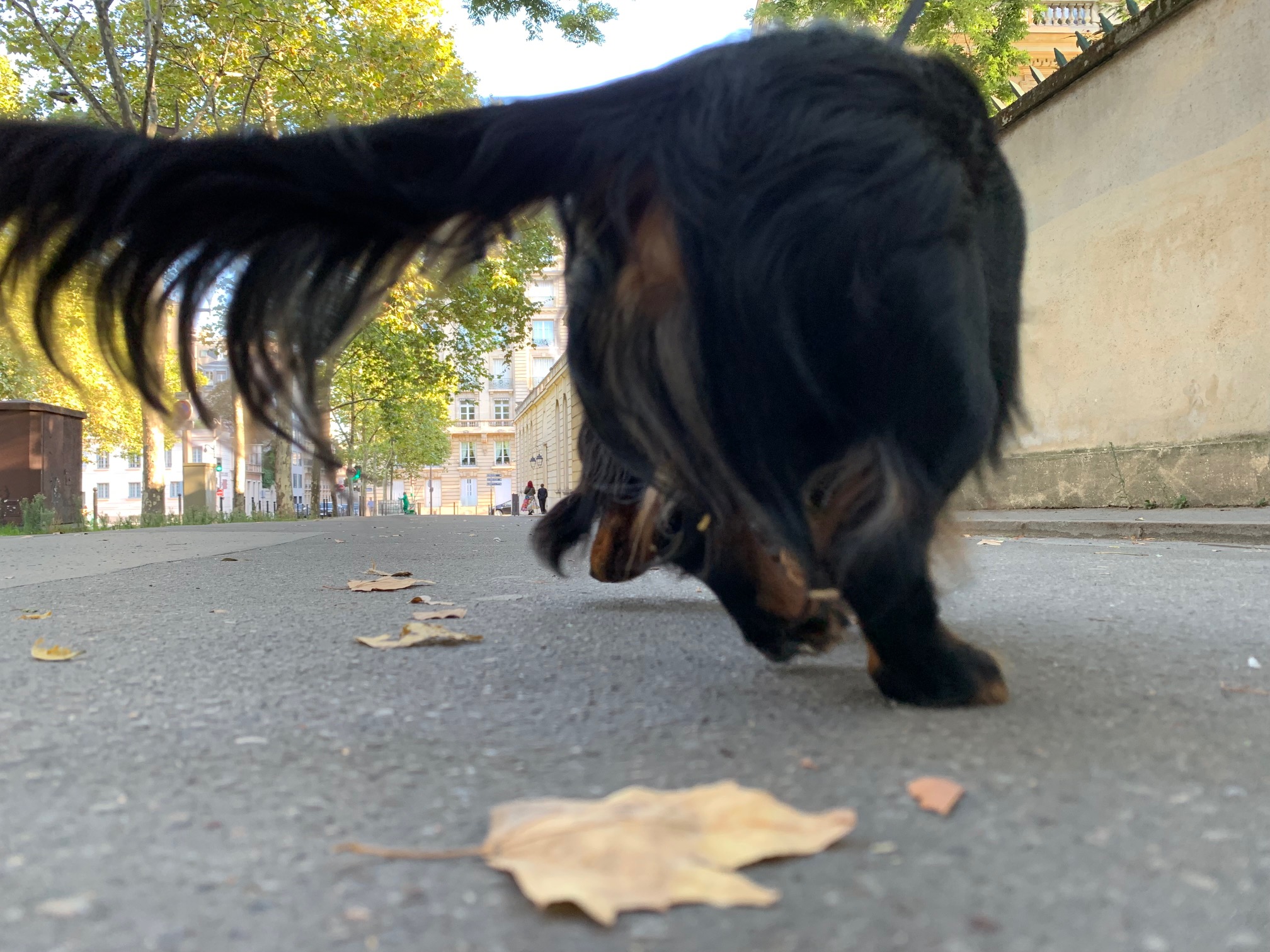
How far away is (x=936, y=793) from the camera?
1.18 m

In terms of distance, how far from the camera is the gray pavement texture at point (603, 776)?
0.88m

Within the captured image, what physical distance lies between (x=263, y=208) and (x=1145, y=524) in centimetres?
660

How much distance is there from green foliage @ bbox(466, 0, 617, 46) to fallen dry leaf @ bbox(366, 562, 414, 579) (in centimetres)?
654

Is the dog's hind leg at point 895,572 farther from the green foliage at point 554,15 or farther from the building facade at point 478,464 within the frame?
the building facade at point 478,464

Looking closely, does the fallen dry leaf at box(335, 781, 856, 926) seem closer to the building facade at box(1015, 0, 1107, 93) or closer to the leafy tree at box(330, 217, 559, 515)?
the leafy tree at box(330, 217, 559, 515)

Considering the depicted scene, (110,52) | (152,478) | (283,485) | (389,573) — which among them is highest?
(110,52)

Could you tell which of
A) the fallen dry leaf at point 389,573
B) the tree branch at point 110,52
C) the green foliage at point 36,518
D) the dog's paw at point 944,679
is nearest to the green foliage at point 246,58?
the tree branch at point 110,52

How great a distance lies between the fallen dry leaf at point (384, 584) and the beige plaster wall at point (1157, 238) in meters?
5.62

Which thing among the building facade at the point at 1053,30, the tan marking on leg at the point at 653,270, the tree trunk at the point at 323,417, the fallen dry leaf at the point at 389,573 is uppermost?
the building facade at the point at 1053,30

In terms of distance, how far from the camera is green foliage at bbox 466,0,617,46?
30.9 feet

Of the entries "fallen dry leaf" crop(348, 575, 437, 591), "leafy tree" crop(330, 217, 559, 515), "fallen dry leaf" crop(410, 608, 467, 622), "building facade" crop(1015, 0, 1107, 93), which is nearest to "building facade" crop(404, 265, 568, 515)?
"leafy tree" crop(330, 217, 559, 515)

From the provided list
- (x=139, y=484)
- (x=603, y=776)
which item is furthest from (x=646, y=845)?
(x=139, y=484)

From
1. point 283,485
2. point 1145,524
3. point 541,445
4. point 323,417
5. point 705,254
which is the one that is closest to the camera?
point 705,254

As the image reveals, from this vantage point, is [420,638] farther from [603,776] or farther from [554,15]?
[554,15]
